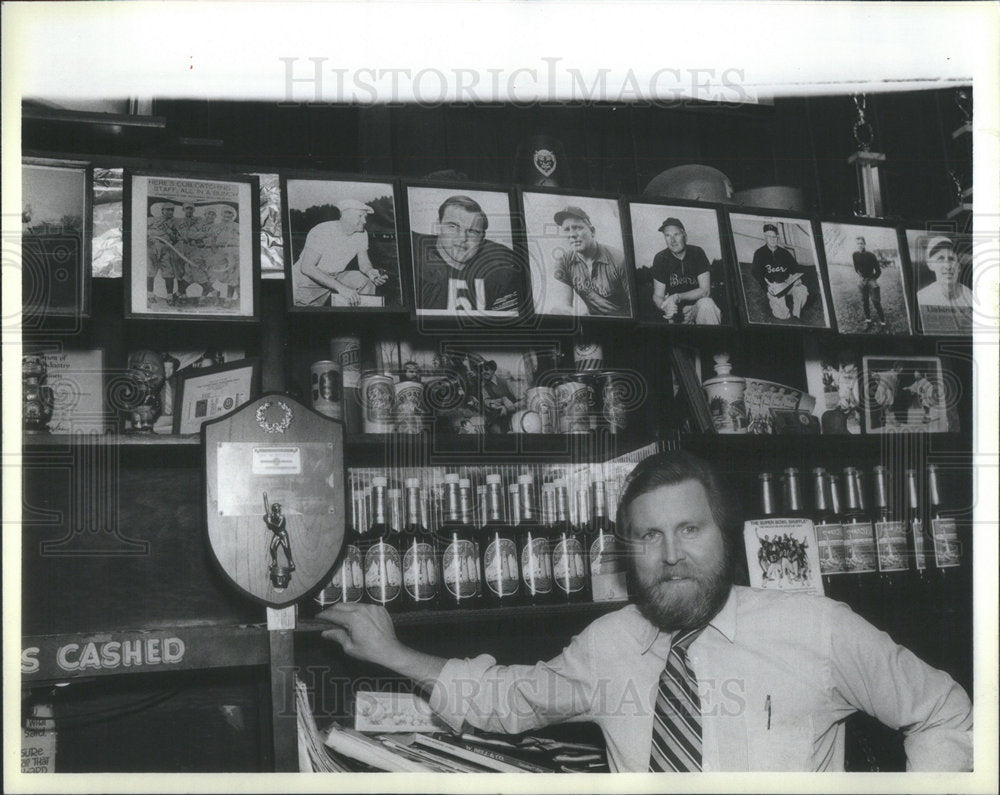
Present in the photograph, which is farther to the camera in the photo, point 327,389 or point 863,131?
point 863,131

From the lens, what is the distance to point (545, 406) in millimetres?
2275

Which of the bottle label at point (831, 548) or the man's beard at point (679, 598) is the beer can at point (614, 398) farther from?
the bottle label at point (831, 548)

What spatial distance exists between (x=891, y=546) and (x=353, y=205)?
4.84ft

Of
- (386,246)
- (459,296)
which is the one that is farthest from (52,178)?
(459,296)

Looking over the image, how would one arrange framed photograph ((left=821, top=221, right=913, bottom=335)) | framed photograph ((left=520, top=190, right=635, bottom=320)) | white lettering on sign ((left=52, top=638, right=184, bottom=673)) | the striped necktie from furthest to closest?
framed photograph ((left=821, top=221, right=913, bottom=335)), framed photograph ((left=520, top=190, right=635, bottom=320)), the striped necktie, white lettering on sign ((left=52, top=638, right=184, bottom=673))

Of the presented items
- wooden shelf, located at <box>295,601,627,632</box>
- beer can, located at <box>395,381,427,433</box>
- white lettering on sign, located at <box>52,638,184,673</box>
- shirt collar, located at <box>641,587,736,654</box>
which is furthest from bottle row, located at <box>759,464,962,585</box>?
white lettering on sign, located at <box>52,638,184,673</box>

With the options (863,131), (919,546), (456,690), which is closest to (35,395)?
(456,690)

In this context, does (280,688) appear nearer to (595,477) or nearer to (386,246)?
(595,477)

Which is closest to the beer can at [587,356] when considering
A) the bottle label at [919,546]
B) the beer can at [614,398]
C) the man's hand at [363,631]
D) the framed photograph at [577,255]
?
the beer can at [614,398]

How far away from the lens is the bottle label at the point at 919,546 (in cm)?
242

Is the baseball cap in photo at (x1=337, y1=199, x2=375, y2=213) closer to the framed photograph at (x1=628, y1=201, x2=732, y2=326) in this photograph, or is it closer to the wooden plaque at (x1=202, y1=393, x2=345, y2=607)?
the wooden plaque at (x1=202, y1=393, x2=345, y2=607)

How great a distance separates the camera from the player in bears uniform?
2172mm

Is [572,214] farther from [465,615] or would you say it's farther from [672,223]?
[465,615]

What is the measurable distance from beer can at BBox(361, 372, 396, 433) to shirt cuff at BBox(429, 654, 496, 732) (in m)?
0.51
